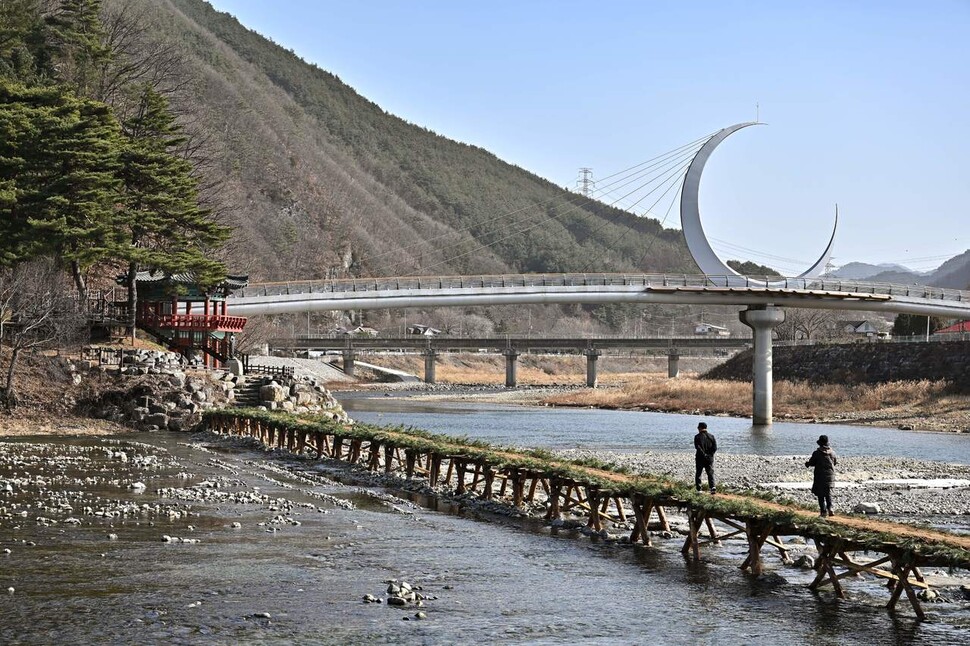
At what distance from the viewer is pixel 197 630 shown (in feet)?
47.4

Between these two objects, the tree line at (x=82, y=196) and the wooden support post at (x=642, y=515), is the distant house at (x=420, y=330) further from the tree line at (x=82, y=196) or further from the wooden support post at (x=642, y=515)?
the wooden support post at (x=642, y=515)

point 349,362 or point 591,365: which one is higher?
point 591,365

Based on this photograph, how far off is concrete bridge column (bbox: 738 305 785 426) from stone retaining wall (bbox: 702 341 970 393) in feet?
33.4

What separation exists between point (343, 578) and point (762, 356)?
55.2 m

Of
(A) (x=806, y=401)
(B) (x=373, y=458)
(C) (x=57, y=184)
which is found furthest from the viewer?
(A) (x=806, y=401)

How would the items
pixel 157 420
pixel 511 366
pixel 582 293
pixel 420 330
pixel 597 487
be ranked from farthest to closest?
pixel 420 330
pixel 511 366
pixel 582 293
pixel 157 420
pixel 597 487

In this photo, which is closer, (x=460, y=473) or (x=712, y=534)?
(x=712, y=534)

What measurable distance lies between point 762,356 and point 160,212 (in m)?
37.5

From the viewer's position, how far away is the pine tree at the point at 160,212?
165ft

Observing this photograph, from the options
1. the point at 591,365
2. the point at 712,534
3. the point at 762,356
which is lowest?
the point at 712,534

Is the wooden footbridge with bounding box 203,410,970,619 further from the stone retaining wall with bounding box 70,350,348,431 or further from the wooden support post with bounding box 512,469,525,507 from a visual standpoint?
the stone retaining wall with bounding box 70,350,348,431

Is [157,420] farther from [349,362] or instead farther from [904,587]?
[349,362]

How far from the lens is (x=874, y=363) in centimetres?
7806

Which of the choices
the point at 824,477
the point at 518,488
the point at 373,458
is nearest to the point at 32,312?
the point at 373,458
